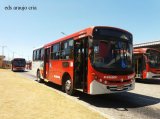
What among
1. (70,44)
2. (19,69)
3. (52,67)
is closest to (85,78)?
(70,44)

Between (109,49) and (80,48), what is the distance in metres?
1.89

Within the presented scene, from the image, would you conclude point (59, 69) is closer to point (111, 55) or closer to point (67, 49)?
point (67, 49)

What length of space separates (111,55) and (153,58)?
1220 cm

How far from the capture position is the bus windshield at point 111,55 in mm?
10320

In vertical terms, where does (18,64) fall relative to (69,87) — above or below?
above

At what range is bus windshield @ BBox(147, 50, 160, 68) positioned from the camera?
2130 cm

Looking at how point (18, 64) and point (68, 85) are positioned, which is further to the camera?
point (18, 64)

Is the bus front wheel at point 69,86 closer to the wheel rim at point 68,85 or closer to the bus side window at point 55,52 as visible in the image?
the wheel rim at point 68,85

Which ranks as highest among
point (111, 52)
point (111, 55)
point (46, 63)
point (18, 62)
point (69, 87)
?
point (111, 52)

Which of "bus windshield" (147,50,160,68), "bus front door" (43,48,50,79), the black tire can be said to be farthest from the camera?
"bus windshield" (147,50,160,68)

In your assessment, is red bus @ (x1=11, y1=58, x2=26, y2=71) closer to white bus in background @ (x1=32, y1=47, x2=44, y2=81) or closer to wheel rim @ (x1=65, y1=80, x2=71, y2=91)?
→ white bus in background @ (x1=32, y1=47, x2=44, y2=81)

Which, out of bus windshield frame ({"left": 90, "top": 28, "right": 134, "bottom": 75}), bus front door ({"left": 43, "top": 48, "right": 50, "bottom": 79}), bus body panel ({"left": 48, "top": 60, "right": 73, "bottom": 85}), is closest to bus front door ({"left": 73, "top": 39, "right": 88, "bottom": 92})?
bus body panel ({"left": 48, "top": 60, "right": 73, "bottom": 85})

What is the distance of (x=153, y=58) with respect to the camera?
70.9 feet

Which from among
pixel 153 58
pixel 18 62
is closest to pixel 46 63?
pixel 153 58
